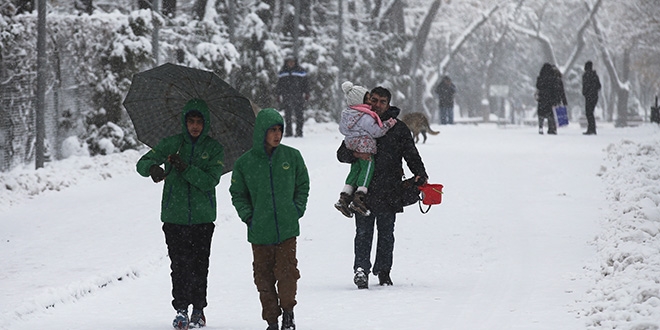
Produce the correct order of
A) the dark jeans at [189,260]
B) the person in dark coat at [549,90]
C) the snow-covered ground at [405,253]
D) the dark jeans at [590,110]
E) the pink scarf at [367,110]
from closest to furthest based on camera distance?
the dark jeans at [189,260], the snow-covered ground at [405,253], the pink scarf at [367,110], the person in dark coat at [549,90], the dark jeans at [590,110]

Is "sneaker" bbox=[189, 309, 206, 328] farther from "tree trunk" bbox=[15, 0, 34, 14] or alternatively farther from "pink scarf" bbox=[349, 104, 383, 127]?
"tree trunk" bbox=[15, 0, 34, 14]

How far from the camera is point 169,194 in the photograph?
7.85m

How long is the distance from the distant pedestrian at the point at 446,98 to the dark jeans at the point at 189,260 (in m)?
35.5

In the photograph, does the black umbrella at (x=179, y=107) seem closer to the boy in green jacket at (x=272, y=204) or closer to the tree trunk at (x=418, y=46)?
the boy in green jacket at (x=272, y=204)

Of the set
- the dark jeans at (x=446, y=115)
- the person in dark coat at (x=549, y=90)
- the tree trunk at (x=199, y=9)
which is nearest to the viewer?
the person in dark coat at (x=549, y=90)

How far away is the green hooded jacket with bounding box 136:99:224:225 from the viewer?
781 cm

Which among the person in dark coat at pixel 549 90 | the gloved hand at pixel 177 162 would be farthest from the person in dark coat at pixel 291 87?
the gloved hand at pixel 177 162

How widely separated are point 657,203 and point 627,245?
3445 millimetres

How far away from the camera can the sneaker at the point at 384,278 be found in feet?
32.8

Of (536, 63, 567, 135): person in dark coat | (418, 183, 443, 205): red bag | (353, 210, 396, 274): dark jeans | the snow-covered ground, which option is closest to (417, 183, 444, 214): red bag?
(418, 183, 443, 205): red bag

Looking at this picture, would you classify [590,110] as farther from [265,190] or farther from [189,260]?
[265,190]

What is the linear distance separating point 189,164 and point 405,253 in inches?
197

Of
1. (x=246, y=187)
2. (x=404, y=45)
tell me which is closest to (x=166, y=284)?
(x=246, y=187)

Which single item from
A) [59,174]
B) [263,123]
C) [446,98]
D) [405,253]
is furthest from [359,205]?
[446,98]
